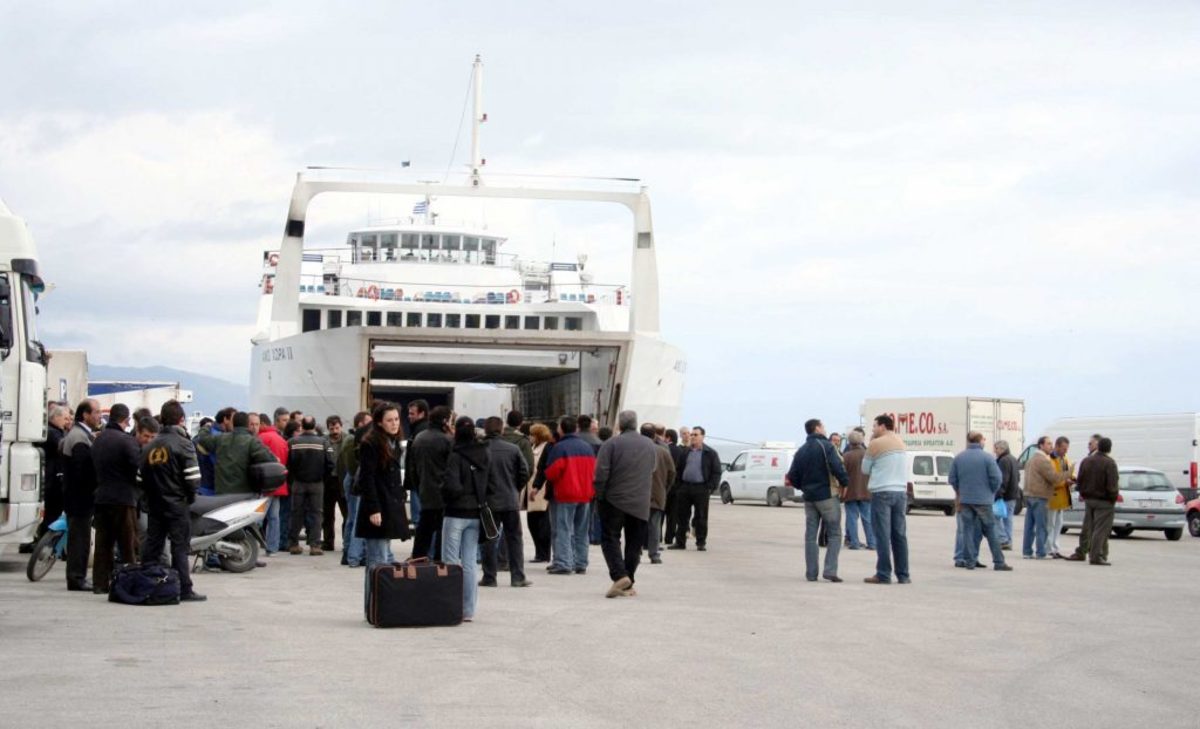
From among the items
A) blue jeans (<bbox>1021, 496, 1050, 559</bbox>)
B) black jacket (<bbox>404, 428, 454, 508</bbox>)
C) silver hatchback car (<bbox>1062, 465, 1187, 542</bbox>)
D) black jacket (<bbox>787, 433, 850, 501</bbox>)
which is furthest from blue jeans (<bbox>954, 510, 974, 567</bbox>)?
black jacket (<bbox>404, 428, 454, 508</bbox>)

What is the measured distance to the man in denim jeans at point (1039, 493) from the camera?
17656 mm

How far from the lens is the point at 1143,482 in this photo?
23141 mm

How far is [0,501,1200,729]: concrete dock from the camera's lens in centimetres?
674

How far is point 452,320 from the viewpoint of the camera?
36500mm

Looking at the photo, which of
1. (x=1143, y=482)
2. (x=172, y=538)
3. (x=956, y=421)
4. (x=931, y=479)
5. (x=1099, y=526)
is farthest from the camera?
(x=956, y=421)

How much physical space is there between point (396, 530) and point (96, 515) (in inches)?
96.6

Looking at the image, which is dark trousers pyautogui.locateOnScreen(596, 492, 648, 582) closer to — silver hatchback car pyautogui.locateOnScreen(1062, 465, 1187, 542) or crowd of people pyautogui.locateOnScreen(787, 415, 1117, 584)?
crowd of people pyautogui.locateOnScreen(787, 415, 1117, 584)

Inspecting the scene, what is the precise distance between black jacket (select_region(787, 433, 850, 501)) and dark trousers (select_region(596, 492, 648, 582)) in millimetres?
2202

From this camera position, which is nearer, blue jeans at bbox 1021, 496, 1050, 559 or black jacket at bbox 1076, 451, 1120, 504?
black jacket at bbox 1076, 451, 1120, 504

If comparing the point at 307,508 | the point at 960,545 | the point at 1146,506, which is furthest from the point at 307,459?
the point at 1146,506

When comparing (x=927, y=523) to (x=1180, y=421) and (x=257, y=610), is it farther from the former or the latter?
(x=257, y=610)

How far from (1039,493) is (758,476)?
18.6 meters

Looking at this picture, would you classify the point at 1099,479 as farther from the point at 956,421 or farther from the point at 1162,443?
the point at 956,421

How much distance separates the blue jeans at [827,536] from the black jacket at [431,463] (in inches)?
161
